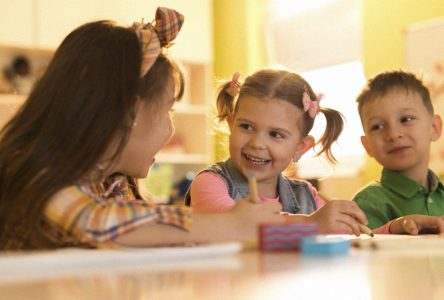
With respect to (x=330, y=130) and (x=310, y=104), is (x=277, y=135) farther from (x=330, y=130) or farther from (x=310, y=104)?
(x=330, y=130)

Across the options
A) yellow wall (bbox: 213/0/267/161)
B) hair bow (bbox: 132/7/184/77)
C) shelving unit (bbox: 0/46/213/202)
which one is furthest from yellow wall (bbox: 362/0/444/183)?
hair bow (bbox: 132/7/184/77)

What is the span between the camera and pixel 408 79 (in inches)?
78.6

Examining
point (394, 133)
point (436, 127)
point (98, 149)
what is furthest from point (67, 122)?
point (436, 127)

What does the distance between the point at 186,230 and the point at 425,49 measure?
289 centimetres

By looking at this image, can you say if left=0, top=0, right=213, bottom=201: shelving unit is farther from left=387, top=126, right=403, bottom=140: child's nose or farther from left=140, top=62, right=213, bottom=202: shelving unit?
left=387, top=126, right=403, bottom=140: child's nose

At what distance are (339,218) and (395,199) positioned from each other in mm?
761

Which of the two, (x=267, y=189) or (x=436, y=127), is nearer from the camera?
(x=267, y=189)

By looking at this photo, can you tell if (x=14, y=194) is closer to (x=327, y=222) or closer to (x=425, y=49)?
(x=327, y=222)

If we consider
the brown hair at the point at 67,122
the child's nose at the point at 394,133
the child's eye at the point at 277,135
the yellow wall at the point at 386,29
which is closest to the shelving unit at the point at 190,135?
A: the yellow wall at the point at 386,29

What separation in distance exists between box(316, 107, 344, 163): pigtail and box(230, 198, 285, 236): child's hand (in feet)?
3.07

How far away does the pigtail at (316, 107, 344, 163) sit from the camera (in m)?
1.90

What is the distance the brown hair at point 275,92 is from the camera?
1736 millimetres

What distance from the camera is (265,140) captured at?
5.52 feet

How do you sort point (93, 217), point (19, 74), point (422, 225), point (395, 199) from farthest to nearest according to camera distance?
point (19, 74) < point (395, 199) < point (422, 225) < point (93, 217)
